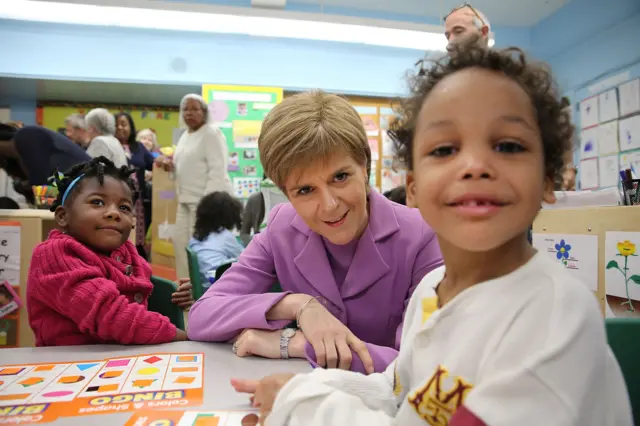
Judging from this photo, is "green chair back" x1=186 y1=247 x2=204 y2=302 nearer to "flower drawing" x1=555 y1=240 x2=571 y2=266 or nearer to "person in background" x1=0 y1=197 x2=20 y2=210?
"flower drawing" x1=555 y1=240 x2=571 y2=266

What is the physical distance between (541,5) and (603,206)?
15.3ft

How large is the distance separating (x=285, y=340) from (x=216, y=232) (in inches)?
86.0

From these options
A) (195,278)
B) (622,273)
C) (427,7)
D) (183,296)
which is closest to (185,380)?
(183,296)

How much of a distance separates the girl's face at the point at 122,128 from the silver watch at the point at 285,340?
3.87m

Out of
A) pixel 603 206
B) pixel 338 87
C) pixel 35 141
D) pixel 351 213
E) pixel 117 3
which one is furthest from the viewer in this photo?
pixel 338 87

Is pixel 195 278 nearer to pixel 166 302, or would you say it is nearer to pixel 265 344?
pixel 166 302

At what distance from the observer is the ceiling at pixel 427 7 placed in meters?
5.33

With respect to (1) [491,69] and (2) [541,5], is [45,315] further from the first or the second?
(2) [541,5]

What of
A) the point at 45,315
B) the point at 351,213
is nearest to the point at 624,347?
the point at 351,213

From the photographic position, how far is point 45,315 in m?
1.14

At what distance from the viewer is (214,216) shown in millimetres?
3045

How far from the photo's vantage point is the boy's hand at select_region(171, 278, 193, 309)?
4.78ft

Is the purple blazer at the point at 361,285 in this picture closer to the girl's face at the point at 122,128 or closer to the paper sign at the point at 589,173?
the girl's face at the point at 122,128

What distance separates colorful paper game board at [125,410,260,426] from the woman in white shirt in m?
3.29
